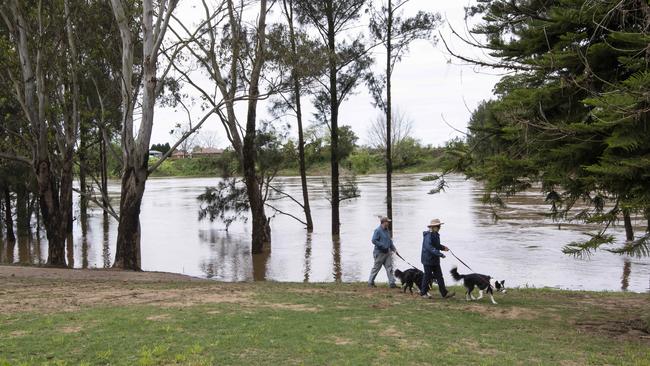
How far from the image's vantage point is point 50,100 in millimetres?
21766

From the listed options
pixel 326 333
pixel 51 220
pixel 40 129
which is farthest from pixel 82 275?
pixel 326 333

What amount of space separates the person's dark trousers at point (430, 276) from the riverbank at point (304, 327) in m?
0.23

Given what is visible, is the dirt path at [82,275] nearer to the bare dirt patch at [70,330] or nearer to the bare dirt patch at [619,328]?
the bare dirt patch at [70,330]

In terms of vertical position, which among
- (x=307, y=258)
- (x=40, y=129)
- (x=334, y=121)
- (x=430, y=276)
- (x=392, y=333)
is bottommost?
(x=307, y=258)

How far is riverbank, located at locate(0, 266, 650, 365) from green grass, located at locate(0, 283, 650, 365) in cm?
1

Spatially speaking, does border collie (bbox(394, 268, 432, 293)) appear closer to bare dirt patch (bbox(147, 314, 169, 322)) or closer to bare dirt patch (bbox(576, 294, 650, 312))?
bare dirt patch (bbox(576, 294, 650, 312))

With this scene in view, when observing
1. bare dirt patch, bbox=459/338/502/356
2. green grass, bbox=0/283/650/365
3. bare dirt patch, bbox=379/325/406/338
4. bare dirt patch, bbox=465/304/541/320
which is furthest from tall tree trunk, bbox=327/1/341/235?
bare dirt patch, bbox=459/338/502/356

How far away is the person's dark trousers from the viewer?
35.1 ft

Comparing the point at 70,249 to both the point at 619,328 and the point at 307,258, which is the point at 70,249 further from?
the point at 619,328

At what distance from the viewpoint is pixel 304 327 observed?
791cm

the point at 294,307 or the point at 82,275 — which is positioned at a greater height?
the point at 294,307

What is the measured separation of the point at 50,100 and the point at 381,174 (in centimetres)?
7089

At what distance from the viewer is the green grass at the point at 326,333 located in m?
6.48

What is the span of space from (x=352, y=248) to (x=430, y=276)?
12.8 meters
